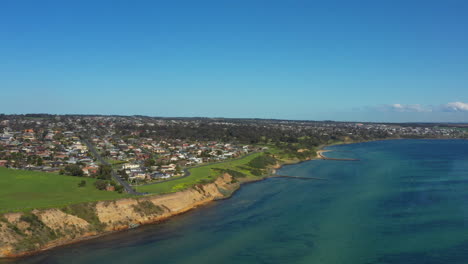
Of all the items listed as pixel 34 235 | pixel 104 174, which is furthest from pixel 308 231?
pixel 104 174

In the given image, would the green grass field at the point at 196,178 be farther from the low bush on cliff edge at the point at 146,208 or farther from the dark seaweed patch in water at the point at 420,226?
the dark seaweed patch in water at the point at 420,226

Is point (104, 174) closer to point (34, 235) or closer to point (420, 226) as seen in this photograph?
point (34, 235)

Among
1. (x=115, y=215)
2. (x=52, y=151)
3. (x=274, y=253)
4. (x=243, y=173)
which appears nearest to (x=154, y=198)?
(x=115, y=215)

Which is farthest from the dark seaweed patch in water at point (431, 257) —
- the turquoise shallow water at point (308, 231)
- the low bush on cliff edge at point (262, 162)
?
the low bush on cliff edge at point (262, 162)

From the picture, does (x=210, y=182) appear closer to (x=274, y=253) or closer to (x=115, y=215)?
(x=115, y=215)

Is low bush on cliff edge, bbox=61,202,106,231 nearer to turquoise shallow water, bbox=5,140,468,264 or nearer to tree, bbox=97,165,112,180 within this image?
turquoise shallow water, bbox=5,140,468,264

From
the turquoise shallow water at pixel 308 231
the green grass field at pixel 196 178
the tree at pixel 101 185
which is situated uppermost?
the tree at pixel 101 185

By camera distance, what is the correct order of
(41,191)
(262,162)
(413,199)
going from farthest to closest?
1. (262,162)
2. (413,199)
3. (41,191)

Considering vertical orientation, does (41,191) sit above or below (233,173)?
above
